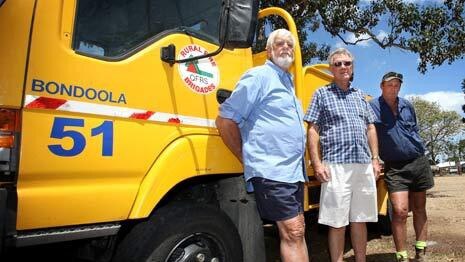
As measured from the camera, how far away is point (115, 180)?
2.72m

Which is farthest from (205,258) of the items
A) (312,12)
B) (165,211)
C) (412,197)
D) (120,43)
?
(312,12)

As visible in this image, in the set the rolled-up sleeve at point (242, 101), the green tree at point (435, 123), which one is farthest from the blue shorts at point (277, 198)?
the green tree at point (435, 123)

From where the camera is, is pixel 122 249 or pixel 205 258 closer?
pixel 122 249

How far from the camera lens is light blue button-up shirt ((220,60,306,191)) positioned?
3.06 meters

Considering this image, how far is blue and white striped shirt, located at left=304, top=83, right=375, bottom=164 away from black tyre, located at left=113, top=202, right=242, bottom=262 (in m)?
1.21

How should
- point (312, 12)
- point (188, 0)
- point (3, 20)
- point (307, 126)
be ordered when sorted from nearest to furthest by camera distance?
point (3, 20), point (188, 0), point (307, 126), point (312, 12)

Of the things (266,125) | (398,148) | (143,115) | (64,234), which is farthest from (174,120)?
(398,148)

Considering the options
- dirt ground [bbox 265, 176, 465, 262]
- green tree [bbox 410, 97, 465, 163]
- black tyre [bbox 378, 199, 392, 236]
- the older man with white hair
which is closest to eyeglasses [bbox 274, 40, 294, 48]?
the older man with white hair

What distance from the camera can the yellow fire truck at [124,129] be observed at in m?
2.38

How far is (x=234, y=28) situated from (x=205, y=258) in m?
1.48

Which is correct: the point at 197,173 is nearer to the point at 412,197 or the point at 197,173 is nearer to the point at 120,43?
the point at 120,43

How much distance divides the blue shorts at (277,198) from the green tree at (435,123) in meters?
63.9

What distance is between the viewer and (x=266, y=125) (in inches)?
123

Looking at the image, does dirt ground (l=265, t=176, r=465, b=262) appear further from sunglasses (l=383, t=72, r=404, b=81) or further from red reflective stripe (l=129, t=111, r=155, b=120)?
red reflective stripe (l=129, t=111, r=155, b=120)
